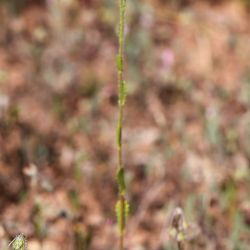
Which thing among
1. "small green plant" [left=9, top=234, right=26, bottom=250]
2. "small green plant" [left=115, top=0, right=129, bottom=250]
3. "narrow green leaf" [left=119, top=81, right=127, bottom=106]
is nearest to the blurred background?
"small green plant" [left=115, top=0, right=129, bottom=250]

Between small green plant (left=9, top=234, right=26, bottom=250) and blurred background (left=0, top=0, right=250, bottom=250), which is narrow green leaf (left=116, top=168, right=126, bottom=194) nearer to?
small green plant (left=9, top=234, right=26, bottom=250)

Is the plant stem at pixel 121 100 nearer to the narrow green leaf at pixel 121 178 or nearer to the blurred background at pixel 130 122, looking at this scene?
the narrow green leaf at pixel 121 178

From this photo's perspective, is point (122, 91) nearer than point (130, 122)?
Yes

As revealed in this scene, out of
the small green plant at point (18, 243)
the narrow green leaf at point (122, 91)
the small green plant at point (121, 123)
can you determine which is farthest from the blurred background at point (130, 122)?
the narrow green leaf at point (122, 91)

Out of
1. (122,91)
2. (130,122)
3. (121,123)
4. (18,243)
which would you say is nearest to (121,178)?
(121,123)

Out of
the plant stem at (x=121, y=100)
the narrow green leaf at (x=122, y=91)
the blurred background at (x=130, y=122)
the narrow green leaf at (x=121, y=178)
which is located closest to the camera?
the plant stem at (x=121, y=100)

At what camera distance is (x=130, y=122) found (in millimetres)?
3928

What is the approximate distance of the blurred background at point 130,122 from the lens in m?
3.13

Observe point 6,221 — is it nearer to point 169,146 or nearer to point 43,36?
point 169,146

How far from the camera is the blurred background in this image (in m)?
3.13

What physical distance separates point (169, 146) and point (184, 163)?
16cm

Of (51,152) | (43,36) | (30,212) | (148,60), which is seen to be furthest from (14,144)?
(148,60)

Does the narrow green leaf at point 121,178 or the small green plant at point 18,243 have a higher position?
the narrow green leaf at point 121,178

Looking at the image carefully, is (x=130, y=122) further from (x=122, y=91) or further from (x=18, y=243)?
(x=18, y=243)
